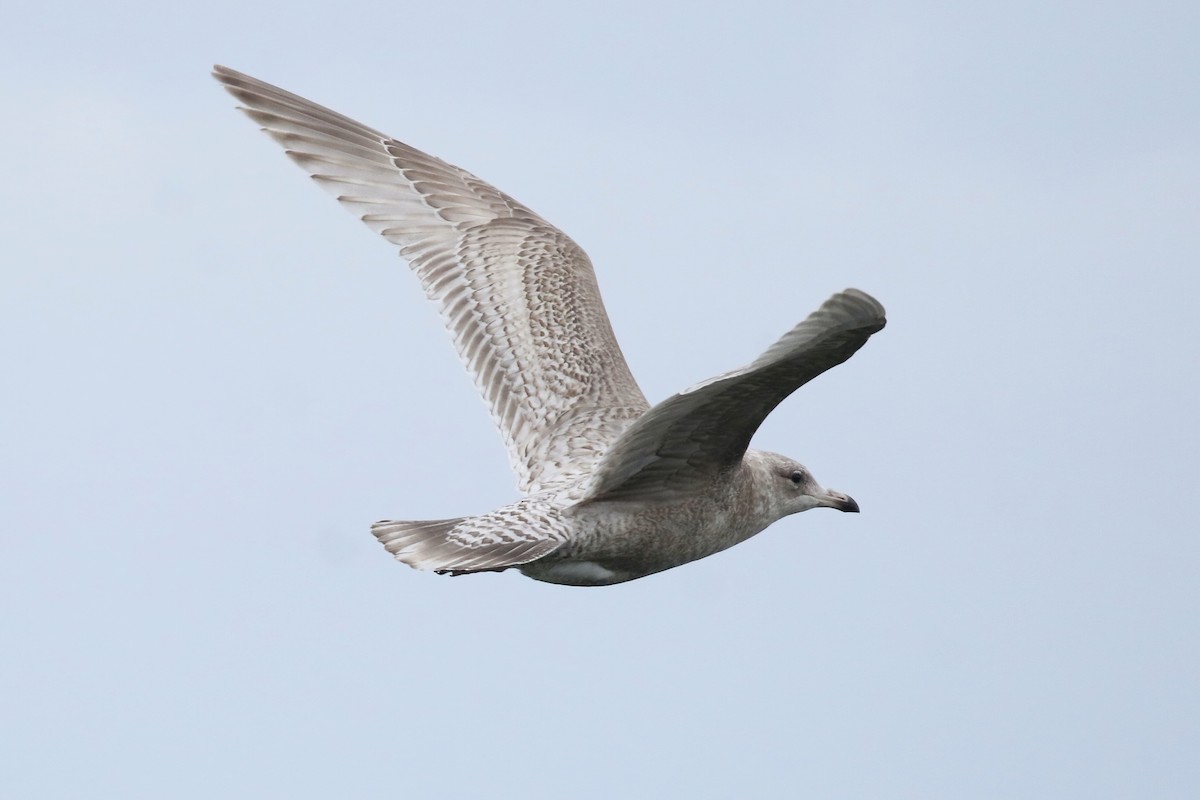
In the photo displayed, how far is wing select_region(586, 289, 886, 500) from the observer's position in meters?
8.45

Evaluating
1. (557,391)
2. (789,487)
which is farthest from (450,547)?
(789,487)

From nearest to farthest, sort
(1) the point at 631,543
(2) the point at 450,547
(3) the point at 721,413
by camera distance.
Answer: (3) the point at 721,413 < (2) the point at 450,547 < (1) the point at 631,543

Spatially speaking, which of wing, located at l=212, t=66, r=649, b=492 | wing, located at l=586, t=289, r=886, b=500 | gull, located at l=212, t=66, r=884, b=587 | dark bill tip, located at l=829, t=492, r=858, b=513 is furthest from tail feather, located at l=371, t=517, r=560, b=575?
dark bill tip, located at l=829, t=492, r=858, b=513

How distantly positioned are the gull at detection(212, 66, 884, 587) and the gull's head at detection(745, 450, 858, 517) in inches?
0.5

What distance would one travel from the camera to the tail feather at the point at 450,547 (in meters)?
9.75

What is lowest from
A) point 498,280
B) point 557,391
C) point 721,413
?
point 721,413

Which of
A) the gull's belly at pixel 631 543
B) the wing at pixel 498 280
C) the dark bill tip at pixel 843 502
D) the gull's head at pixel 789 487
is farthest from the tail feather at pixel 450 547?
the dark bill tip at pixel 843 502

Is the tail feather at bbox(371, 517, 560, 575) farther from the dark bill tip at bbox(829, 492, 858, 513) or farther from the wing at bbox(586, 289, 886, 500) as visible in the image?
the dark bill tip at bbox(829, 492, 858, 513)

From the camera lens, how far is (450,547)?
393 inches

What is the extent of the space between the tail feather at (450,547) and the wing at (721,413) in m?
0.66

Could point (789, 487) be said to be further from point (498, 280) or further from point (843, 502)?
point (498, 280)

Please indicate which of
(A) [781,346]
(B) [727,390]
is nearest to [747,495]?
(B) [727,390]

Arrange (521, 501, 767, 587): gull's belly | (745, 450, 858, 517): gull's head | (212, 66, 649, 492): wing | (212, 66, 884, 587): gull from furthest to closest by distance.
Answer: (212, 66, 649, 492): wing, (745, 450, 858, 517): gull's head, (521, 501, 767, 587): gull's belly, (212, 66, 884, 587): gull

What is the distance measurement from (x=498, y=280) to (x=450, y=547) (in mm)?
3245
